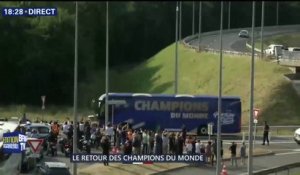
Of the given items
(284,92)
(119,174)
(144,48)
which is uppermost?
(144,48)

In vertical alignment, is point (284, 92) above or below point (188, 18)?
below

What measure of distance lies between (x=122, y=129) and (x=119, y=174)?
21.5 feet

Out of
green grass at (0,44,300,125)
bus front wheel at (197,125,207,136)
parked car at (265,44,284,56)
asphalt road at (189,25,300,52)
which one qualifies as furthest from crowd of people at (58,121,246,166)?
asphalt road at (189,25,300,52)

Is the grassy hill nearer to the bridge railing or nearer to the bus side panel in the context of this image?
the bridge railing

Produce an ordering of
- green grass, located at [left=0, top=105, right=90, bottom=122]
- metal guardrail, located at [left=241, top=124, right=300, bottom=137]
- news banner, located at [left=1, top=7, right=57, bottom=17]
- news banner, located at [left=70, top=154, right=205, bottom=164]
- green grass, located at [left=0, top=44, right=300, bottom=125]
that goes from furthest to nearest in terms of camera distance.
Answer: green grass, located at [left=0, top=105, right=90, bottom=122] → green grass, located at [left=0, top=44, right=300, bottom=125] → metal guardrail, located at [left=241, top=124, right=300, bottom=137] → news banner, located at [left=70, top=154, right=205, bottom=164] → news banner, located at [left=1, top=7, right=57, bottom=17]

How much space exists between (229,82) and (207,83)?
3547 mm

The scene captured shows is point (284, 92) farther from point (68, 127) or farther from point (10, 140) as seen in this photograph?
point (10, 140)

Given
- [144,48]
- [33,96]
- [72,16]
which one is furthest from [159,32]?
[33,96]

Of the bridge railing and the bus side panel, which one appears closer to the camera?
the bus side panel

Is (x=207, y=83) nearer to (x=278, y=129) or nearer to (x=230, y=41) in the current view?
(x=278, y=129)

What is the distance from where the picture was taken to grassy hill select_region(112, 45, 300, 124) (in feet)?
190

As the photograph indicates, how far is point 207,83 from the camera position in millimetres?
67500

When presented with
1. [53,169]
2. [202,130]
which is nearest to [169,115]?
[202,130]

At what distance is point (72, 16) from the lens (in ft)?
291
